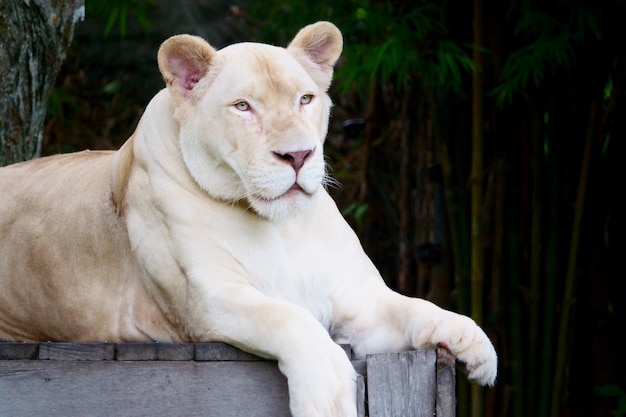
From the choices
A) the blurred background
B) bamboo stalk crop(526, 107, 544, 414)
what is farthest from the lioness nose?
bamboo stalk crop(526, 107, 544, 414)

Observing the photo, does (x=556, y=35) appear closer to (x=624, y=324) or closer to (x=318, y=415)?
(x=624, y=324)

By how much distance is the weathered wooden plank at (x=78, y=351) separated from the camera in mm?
2717

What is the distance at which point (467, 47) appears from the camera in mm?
5199

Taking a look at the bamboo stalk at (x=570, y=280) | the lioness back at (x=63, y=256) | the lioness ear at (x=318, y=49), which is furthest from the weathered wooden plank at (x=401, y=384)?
the bamboo stalk at (x=570, y=280)

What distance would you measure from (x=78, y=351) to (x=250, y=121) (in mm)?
787

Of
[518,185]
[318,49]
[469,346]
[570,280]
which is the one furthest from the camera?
[518,185]

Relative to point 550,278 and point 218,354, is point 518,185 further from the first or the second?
point 218,354

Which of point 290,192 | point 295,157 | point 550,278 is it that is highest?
point 295,157

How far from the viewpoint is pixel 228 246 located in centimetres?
293

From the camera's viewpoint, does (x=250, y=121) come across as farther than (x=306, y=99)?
No

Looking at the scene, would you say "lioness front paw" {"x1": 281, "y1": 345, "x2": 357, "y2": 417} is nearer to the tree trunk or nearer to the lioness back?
the lioness back

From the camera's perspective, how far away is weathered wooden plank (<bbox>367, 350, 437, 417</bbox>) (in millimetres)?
2572

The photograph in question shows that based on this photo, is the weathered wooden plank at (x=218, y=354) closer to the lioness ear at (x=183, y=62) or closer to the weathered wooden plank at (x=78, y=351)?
the weathered wooden plank at (x=78, y=351)

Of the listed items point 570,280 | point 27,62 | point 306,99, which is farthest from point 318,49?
point 570,280
